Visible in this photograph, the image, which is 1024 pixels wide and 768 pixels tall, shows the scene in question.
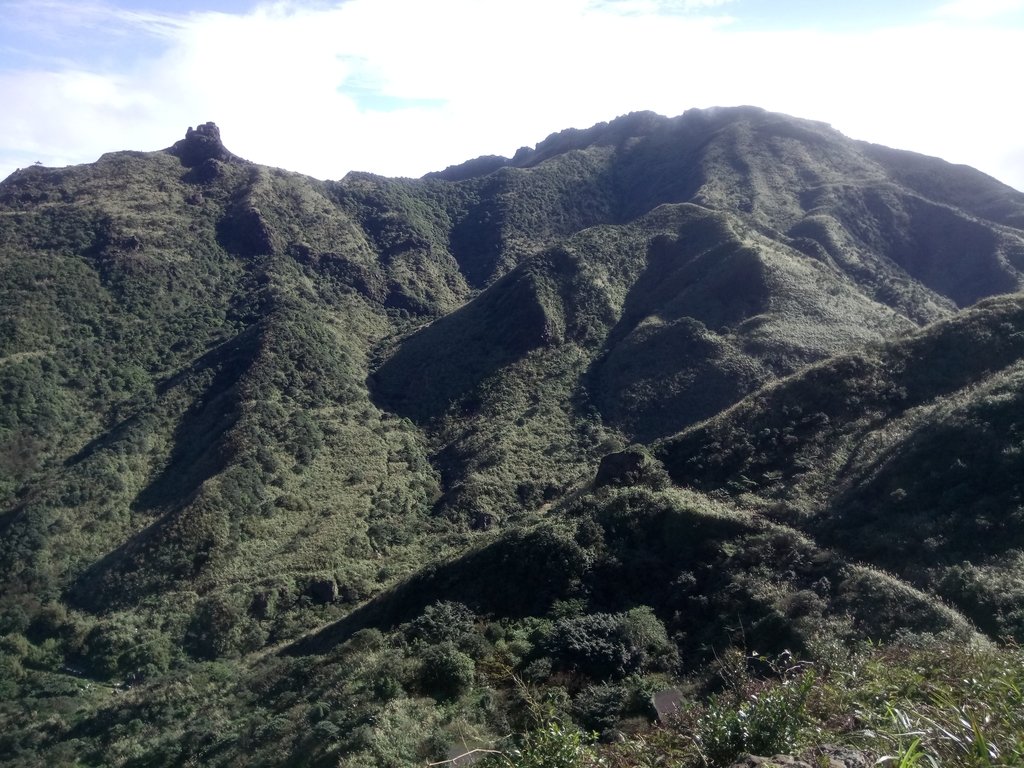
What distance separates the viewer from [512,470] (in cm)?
3256

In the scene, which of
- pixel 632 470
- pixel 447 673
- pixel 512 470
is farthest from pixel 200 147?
pixel 447 673

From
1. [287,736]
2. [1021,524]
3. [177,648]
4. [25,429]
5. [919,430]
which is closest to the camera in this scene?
[287,736]

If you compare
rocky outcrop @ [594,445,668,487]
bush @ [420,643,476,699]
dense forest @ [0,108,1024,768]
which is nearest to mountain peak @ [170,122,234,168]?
dense forest @ [0,108,1024,768]

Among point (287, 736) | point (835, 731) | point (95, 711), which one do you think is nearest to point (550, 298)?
point (95, 711)

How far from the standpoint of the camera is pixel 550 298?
1757 inches

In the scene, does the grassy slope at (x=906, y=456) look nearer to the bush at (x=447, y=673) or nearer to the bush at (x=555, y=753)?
the bush at (x=447, y=673)

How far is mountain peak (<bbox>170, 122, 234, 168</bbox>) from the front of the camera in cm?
6388

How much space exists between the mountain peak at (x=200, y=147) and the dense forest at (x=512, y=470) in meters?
0.34

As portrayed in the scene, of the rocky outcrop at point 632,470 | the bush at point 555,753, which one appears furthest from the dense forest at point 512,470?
the rocky outcrop at point 632,470

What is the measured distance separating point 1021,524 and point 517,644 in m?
9.97

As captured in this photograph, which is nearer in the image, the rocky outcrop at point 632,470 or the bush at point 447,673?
the bush at point 447,673

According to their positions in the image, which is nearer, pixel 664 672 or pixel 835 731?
pixel 835 731

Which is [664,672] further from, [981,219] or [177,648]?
[981,219]

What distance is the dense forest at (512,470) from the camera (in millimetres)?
11070
